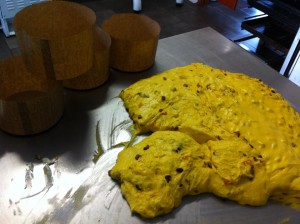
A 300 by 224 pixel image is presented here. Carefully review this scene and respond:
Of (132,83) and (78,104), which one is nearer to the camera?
(78,104)

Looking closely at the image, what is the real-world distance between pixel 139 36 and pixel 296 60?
1.11 meters

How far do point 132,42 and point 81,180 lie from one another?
72 centimetres

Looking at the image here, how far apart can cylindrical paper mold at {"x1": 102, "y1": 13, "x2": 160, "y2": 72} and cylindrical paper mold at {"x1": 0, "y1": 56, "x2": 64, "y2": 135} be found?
0.39 metres

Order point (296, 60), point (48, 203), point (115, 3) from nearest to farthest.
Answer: point (48, 203) < point (296, 60) < point (115, 3)

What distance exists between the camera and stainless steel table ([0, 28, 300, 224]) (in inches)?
41.9

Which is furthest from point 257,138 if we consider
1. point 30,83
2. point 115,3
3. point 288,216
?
point 115,3

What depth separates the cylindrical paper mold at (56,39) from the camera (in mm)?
Answer: 1167

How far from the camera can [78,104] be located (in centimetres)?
145

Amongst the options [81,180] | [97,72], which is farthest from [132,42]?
[81,180]

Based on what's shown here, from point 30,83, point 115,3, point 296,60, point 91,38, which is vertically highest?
point 91,38

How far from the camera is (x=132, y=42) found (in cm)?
151

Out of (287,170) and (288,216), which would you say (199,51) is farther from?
(288,216)

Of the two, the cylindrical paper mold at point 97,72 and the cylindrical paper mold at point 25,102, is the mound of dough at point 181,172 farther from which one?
the cylindrical paper mold at point 97,72

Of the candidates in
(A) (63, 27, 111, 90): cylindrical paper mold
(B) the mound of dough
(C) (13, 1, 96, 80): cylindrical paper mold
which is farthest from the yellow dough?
(C) (13, 1, 96, 80): cylindrical paper mold
